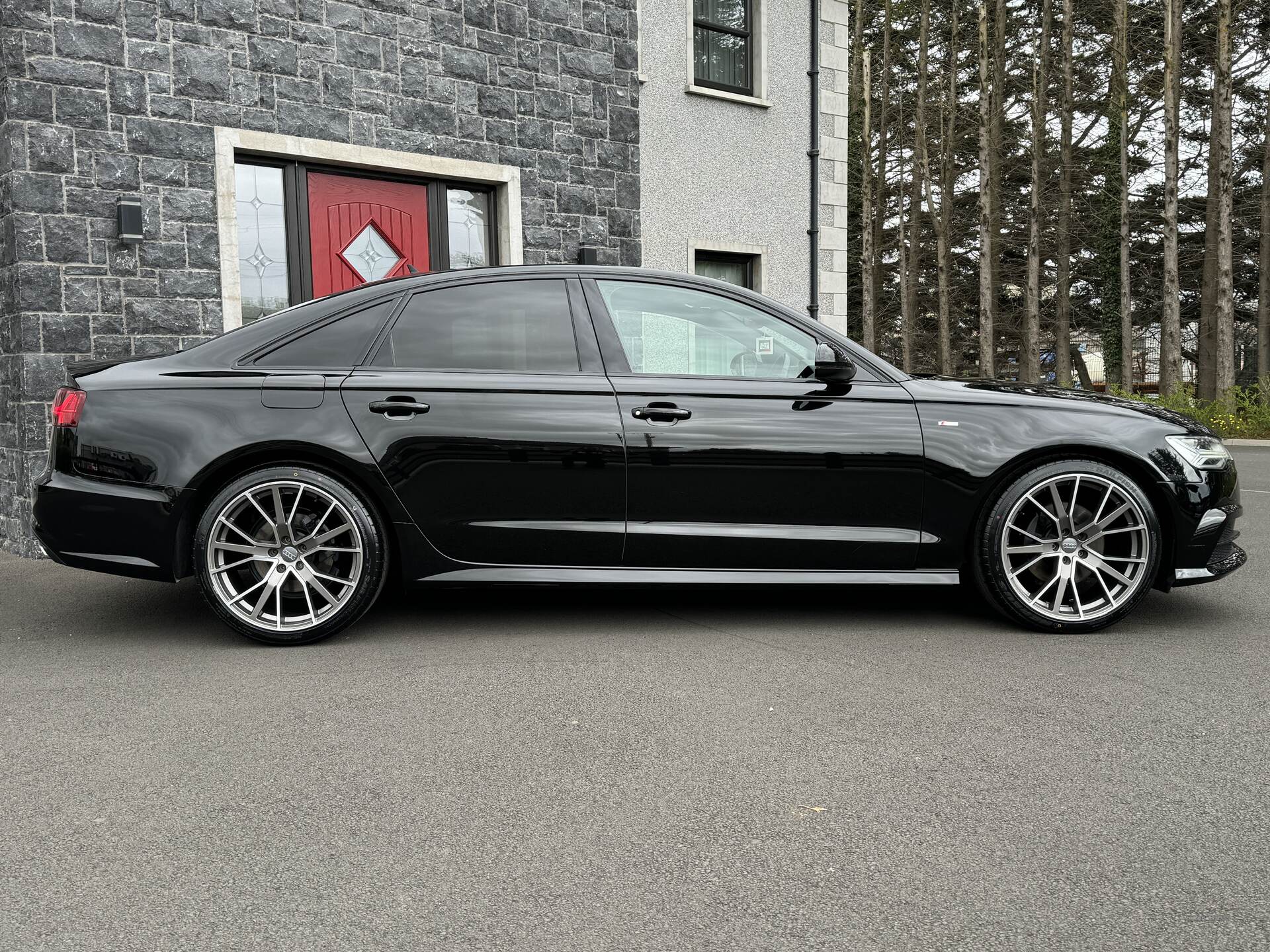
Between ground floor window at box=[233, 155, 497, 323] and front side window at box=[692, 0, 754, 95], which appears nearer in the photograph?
ground floor window at box=[233, 155, 497, 323]

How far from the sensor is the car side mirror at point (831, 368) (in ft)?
16.1

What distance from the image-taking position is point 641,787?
10.4 feet

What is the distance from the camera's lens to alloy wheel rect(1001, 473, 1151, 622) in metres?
4.95

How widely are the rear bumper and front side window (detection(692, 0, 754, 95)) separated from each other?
8.90m

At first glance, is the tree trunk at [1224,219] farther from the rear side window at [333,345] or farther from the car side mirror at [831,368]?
the rear side window at [333,345]

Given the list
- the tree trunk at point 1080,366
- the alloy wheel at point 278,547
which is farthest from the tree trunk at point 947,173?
the alloy wheel at point 278,547

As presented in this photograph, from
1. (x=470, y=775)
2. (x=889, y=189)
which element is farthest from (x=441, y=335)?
(x=889, y=189)

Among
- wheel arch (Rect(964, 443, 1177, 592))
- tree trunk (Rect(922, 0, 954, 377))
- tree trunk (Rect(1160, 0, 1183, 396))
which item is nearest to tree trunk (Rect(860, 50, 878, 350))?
tree trunk (Rect(922, 0, 954, 377))

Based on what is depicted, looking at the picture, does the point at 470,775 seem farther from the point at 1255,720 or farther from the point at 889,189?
the point at 889,189

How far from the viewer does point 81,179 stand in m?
7.84

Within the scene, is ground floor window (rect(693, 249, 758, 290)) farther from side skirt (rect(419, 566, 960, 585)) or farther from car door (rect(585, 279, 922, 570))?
side skirt (rect(419, 566, 960, 585))

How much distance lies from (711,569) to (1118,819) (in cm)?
234

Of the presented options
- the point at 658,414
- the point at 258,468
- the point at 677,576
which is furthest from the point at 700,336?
the point at 258,468

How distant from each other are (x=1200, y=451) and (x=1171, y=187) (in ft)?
64.4
